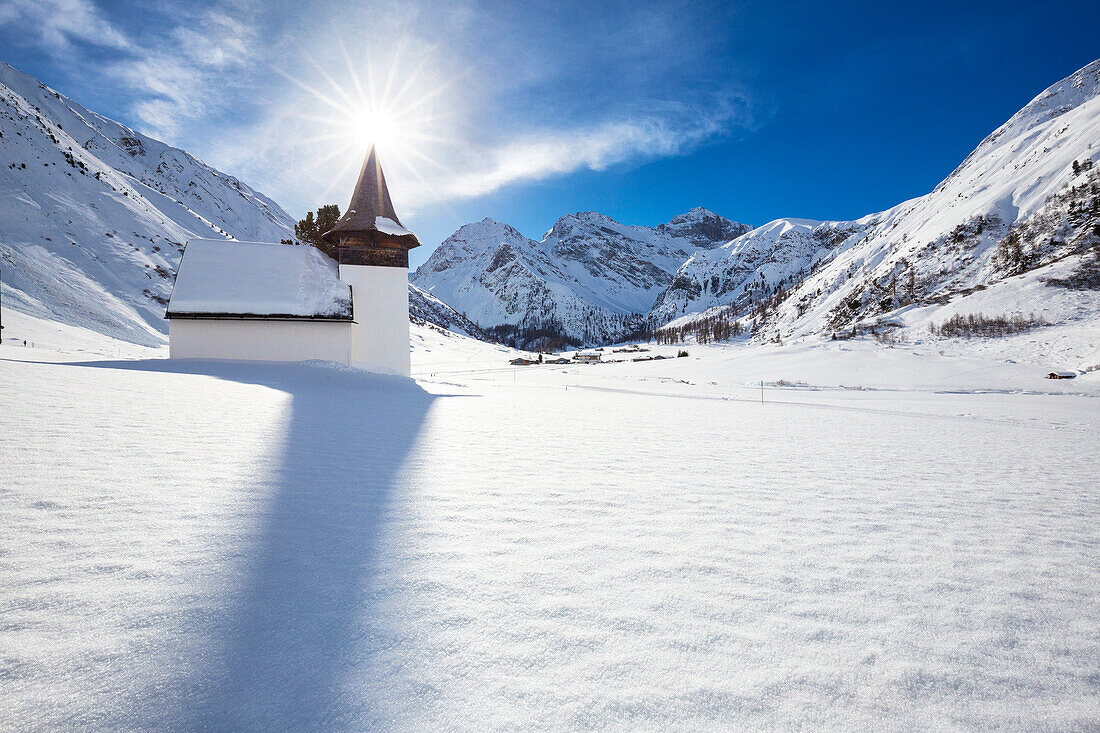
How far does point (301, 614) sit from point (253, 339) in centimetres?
2331

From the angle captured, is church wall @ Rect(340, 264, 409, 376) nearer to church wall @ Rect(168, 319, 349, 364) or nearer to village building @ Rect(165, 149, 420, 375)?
village building @ Rect(165, 149, 420, 375)

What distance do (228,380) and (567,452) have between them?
1175cm

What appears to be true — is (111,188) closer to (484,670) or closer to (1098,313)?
(484,670)

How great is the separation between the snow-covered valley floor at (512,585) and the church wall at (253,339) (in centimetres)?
1497

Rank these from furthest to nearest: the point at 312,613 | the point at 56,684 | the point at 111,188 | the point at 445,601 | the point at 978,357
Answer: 1. the point at 111,188
2. the point at 978,357
3. the point at 445,601
4. the point at 312,613
5. the point at 56,684

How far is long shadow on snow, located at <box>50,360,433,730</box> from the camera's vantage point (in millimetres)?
2127

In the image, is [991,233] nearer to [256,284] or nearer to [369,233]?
[369,233]

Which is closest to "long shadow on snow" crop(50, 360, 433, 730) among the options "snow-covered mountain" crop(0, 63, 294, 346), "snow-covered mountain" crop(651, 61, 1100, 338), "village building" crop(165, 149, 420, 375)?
"village building" crop(165, 149, 420, 375)

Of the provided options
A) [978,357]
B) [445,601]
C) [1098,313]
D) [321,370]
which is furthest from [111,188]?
[1098,313]

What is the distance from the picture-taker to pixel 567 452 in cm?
774

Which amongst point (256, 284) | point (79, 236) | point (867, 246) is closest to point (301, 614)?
point (256, 284)

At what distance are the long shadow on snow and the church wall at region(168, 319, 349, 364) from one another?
Answer: 18.2 metres

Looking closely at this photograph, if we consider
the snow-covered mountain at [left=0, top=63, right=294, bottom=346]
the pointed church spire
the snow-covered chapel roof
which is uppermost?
the snow-covered mountain at [left=0, top=63, right=294, bottom=346]

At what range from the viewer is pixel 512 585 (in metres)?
3.30
